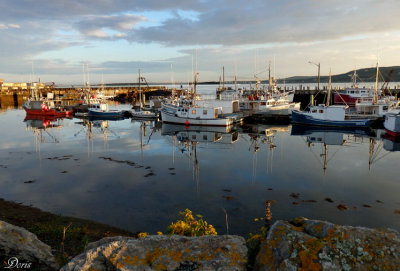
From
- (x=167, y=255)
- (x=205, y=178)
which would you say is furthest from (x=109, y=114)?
(x=167, y=255)

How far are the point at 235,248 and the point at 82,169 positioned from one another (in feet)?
62.4

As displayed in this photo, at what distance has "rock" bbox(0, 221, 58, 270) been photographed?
4914mm

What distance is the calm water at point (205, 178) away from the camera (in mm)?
12852

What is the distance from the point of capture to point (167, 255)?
11.6ft

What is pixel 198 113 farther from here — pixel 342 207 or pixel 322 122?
pixel 342 207

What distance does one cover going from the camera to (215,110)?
143 feet

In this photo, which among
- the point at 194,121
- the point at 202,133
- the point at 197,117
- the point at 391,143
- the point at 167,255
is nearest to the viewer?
the point at 167,255

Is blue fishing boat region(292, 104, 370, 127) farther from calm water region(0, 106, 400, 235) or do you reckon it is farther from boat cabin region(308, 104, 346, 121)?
calm water region(0, 106, 400, 235)

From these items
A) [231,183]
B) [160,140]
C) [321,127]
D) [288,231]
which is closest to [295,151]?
[231,183]

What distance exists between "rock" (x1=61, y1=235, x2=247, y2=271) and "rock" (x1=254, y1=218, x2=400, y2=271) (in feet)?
1.16

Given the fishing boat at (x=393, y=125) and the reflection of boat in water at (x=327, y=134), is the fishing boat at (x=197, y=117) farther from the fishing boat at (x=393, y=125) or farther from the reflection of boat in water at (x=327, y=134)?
the fishing boat at (x=393, y=125)

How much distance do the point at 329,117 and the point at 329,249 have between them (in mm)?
41648
